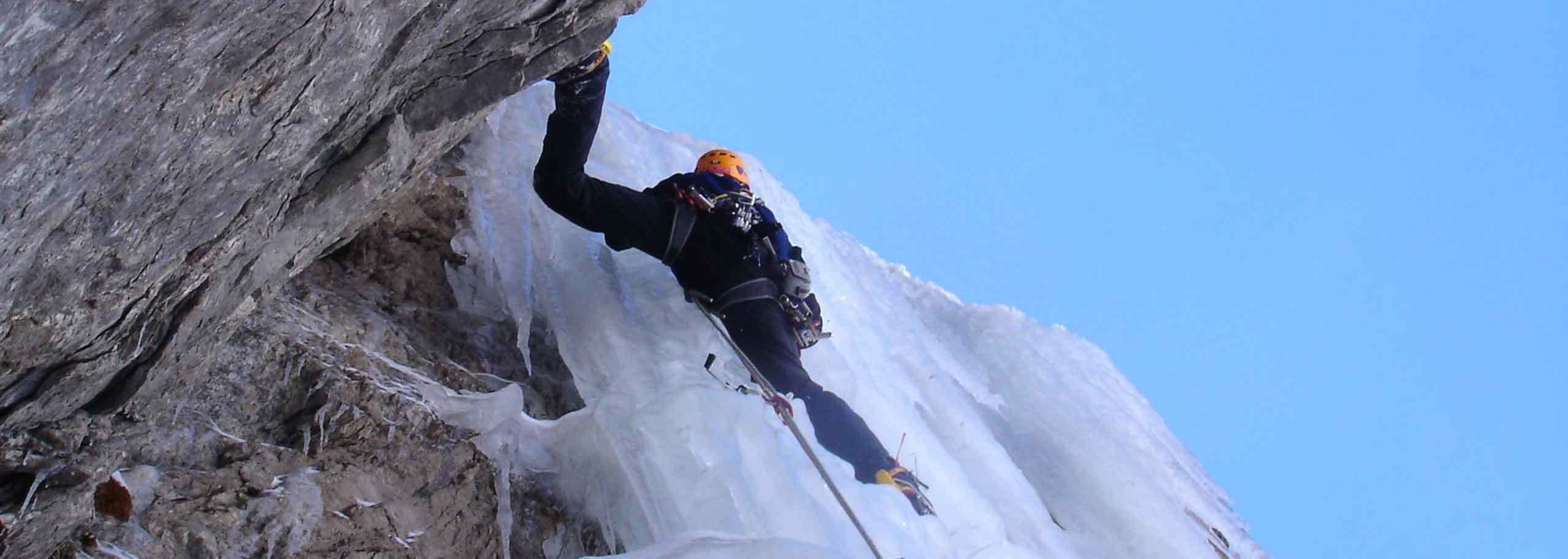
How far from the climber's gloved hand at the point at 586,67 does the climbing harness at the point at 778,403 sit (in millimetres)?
971

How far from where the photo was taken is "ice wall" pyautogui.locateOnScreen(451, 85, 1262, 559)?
3.30 meters

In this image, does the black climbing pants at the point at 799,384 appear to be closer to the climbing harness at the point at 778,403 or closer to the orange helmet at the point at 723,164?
the climbing harness at the point at 778,403

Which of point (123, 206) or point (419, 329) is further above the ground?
point (123, 206)

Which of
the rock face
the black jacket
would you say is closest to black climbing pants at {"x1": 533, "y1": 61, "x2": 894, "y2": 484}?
the black jacket

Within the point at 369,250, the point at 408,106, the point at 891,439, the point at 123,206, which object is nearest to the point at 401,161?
the point at 408,106

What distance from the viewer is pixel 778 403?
362cm

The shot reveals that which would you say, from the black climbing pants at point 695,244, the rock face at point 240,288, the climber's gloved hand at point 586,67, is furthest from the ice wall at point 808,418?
the climber's gloved hand at point 586,67

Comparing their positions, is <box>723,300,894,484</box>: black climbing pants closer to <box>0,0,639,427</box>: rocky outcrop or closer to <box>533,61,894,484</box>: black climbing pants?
<box>533,61,894,484</box>: black climbing pants

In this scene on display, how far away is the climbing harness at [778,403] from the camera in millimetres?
3170

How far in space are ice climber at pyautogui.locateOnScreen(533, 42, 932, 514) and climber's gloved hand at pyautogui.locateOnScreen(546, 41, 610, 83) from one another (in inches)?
5.3

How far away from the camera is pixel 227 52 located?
1.81 metres

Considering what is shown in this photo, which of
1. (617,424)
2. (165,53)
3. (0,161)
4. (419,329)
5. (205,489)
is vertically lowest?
(205,489)

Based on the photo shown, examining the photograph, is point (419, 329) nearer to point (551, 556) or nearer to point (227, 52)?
point (551, 556)

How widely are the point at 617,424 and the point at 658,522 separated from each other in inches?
12.7
